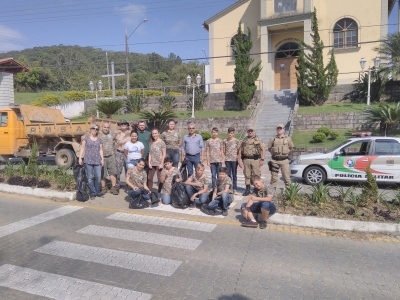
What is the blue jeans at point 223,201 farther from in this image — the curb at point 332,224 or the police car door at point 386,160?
the police car door at point 386,160

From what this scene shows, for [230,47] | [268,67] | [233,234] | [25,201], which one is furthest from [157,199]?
[230,47]

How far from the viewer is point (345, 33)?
2289 centimetres

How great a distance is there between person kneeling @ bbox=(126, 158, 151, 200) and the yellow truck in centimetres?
568

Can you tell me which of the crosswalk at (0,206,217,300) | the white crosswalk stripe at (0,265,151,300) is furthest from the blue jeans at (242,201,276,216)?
the white crosswalk stripe at (0,265,151,300)

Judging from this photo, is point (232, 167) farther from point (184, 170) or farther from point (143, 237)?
point (143, 237)

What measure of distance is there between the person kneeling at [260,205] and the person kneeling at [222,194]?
1.85 feet

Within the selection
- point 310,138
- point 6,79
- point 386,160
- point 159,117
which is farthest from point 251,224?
point 6,79

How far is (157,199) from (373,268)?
4350 millimetres

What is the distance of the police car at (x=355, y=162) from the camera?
351 inches

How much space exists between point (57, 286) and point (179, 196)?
3.32m

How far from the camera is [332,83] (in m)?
19.6

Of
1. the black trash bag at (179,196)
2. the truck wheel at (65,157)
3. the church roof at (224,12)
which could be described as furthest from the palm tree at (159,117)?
the black trash bag at (179,196)

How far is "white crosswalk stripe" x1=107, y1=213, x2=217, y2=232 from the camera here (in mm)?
5836

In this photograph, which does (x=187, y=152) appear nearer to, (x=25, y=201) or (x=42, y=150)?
(x=25, y=201)
